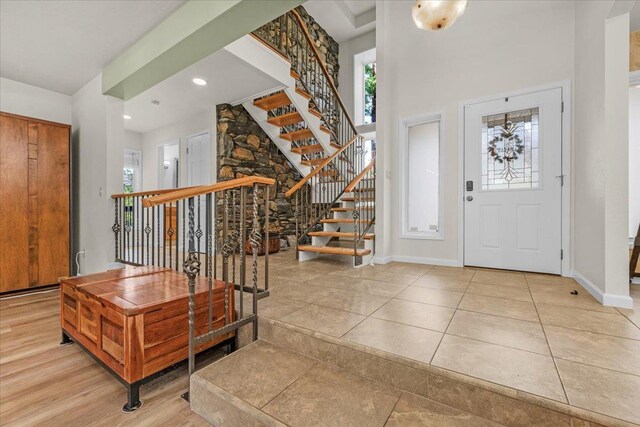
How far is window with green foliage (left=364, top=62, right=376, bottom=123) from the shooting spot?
693cm

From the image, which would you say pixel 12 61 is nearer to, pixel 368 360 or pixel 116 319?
pixel 116 319

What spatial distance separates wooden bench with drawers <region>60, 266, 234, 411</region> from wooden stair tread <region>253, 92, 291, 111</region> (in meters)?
3.32

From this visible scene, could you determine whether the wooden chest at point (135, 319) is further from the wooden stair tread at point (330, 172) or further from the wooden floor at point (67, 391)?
the wooden stair tread at point (330, 172)

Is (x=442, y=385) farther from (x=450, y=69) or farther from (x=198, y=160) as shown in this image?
(x=198, y=160)

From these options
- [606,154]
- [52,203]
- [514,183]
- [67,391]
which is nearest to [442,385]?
[67,391]

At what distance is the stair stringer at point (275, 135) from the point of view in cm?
493

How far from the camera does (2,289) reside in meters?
3.37

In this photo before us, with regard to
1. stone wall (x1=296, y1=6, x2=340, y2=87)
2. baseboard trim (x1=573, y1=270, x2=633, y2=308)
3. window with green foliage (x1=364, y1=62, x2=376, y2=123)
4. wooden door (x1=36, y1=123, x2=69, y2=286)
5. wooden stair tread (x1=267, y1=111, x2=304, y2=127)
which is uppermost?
stone wall (x1=296, y1=6, x2=340, y2=87)

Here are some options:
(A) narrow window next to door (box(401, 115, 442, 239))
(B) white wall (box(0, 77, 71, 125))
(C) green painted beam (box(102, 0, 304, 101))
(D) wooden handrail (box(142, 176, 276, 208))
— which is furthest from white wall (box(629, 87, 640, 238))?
(B) white wall (box(0, 77, 71, 125))

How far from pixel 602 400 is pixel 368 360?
3.05 ft

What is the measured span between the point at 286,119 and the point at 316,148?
78 cm

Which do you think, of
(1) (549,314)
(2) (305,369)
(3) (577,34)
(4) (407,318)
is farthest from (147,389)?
(3) (577,34)

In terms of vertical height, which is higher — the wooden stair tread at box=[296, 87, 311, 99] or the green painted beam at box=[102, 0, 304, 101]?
the wooden stair tread at box=[296, 87, 311, 99]

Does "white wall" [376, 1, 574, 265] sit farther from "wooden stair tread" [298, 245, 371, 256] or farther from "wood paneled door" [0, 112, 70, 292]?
"wood paneled door" [0, 112, 70, 292]
